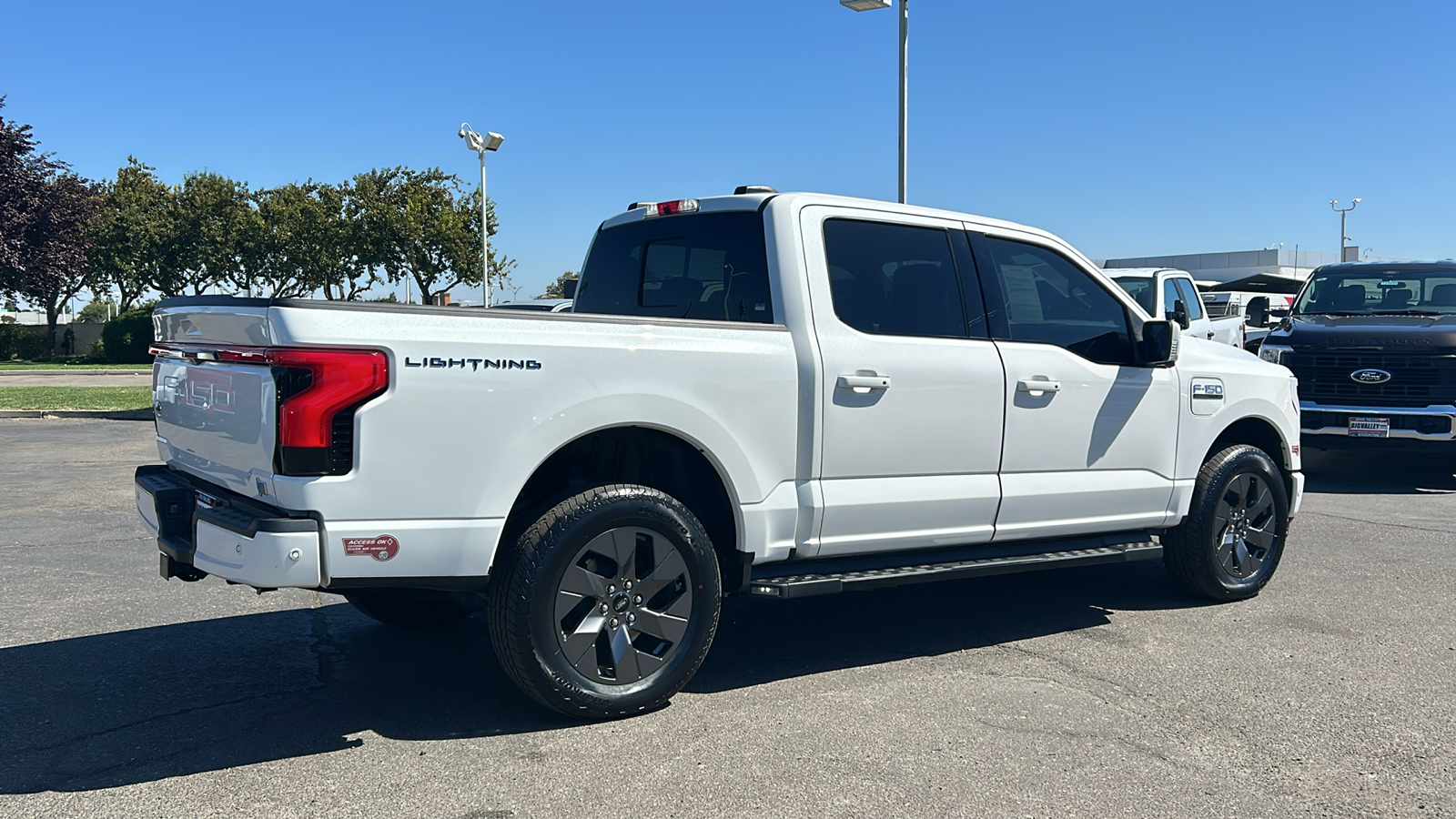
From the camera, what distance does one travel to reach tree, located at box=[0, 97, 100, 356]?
37.1 meters

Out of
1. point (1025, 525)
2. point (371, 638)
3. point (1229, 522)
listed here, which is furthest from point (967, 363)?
point (371, 638)

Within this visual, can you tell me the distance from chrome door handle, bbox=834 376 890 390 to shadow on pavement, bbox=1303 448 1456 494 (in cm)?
742

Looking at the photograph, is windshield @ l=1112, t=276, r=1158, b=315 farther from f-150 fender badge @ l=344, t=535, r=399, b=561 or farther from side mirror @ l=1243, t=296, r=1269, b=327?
f-150 fender badge @ l=344, t=535, r=399, b=561

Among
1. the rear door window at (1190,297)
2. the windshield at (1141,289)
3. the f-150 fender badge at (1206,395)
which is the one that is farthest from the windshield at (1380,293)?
the f-150 fender badge at (1206,395)

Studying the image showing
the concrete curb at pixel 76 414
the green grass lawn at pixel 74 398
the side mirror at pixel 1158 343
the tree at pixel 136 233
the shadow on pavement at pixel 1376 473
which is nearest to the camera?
the side mirror at pixel 1158 343

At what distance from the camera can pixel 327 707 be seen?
171 inches

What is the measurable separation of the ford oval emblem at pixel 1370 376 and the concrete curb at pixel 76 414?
54.4 feet

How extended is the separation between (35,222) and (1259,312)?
39.3m

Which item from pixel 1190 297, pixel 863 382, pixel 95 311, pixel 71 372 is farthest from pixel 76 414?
pixel 95 311

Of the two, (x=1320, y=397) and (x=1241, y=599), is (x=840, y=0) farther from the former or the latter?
(x=1241, y=599)

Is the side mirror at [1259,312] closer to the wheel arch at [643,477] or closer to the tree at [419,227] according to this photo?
the wheel arch at [643,477]

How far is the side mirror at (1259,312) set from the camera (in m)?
11.6

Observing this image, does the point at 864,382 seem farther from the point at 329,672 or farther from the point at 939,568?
the point at 329,672

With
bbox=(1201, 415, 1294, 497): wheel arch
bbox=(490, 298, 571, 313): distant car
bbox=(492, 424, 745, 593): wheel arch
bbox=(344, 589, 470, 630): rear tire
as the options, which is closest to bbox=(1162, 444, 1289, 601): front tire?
bbox=(1201, 415, 1294, 497): wheel arch
